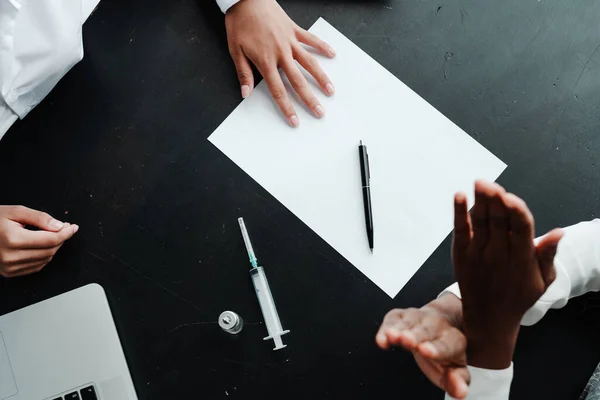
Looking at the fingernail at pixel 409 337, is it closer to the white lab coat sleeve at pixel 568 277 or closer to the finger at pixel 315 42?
the white lab coat sleeve at pixel 568 277

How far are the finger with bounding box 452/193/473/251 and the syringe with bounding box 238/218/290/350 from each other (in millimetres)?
291

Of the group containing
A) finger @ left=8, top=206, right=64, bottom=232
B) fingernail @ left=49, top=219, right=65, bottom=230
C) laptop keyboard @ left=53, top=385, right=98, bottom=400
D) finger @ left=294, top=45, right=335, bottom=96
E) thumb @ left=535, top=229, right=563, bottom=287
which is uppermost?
finger @ left=294, top=45, right=335, bottom=96

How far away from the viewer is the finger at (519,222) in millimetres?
521

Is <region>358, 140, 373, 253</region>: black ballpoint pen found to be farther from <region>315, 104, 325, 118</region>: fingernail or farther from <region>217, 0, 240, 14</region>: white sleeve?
<region>217, 0, 240, 14</region>: white sleeve

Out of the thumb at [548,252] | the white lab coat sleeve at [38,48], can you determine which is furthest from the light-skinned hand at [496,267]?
the white lab coat sleeve at [38,48]

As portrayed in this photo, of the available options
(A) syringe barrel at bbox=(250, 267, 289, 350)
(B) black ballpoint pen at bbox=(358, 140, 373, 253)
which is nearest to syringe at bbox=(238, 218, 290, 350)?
(A) syringe barrel at bbox=(250, 267, 289, 350)

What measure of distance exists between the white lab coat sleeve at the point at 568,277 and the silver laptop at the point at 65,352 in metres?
0.49

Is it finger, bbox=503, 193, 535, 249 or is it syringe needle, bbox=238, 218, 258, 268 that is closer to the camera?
finger, bbox=503, 193, 535, 249

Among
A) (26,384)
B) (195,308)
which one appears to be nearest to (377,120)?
(195,308)

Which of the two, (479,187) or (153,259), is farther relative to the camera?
(153,259)

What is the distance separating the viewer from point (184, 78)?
0.84 meters

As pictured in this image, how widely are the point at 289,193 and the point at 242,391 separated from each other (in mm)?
294

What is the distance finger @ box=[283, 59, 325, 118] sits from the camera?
0.80m

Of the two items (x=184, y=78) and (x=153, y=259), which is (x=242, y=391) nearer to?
(x=153, y=259)
